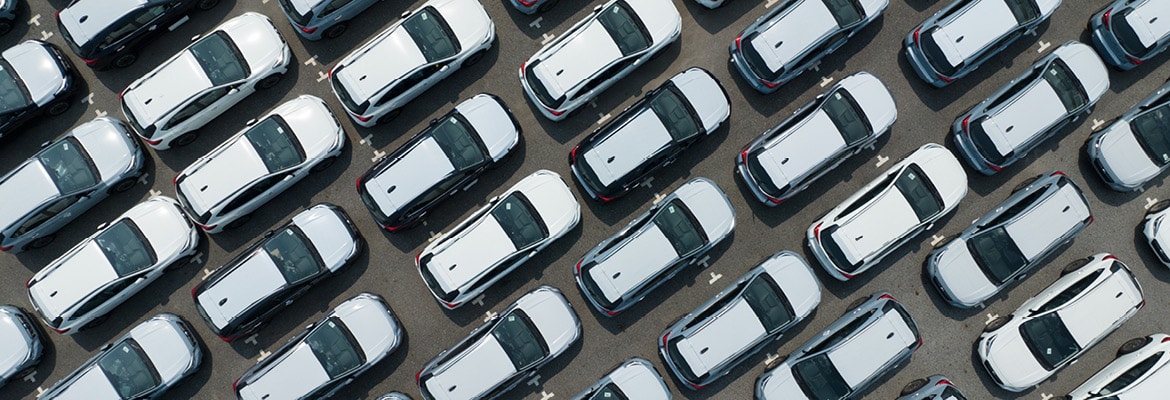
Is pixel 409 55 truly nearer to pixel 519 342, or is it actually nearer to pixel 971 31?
pixel 519 342

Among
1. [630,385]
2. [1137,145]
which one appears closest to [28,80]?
[630,385]

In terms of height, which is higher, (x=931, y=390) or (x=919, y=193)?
(x=919, y=193)

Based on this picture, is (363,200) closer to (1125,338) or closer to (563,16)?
Answer: (563,16)

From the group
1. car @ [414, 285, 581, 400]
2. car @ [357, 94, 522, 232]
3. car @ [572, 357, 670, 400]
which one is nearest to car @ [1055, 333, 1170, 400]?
car @ [572, 357, 670, 400]

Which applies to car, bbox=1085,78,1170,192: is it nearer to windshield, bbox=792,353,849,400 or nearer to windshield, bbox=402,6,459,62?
windshield, bbox=792,353,849,400

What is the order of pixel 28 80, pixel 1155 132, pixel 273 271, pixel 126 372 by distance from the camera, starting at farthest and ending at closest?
1. pixel 1155 132
2. pixel 28 80
3. pixel 126 372
4. pixel 273 271

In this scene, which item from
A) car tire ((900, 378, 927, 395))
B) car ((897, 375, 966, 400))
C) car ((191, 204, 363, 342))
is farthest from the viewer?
car tire ((900, 378, 927, 395))
